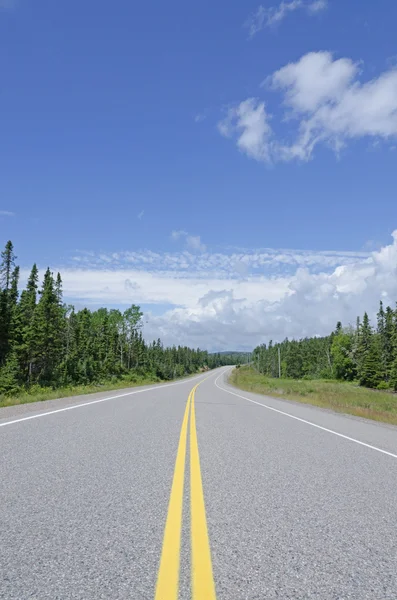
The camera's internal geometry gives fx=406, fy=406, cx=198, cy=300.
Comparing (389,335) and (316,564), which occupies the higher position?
(389,335)

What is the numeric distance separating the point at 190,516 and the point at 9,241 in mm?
53253

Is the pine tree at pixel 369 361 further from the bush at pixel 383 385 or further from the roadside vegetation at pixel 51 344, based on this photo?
the roadside vegetation at pixel 51 344

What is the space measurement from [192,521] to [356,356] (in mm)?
87173

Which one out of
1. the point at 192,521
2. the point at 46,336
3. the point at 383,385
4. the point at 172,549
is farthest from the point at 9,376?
the point at 383,385

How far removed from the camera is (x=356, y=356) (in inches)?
3307

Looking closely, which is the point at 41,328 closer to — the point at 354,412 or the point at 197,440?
the point at 354,412

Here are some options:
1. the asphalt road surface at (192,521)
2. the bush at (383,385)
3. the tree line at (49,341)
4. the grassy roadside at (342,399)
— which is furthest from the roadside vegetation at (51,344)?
the bush at (383,385)

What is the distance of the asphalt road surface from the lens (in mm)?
2662

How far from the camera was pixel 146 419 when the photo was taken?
38.2 feet

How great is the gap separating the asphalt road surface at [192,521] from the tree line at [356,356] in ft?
212

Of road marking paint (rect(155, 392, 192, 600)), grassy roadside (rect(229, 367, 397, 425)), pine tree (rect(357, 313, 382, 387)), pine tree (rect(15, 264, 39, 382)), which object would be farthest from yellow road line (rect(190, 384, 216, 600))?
pine tree (rect(357, 313, 382, 387))

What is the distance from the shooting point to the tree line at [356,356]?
71.7m

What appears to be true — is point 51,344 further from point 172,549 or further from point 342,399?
point 172,549

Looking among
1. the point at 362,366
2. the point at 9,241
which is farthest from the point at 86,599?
the point at 362,366
